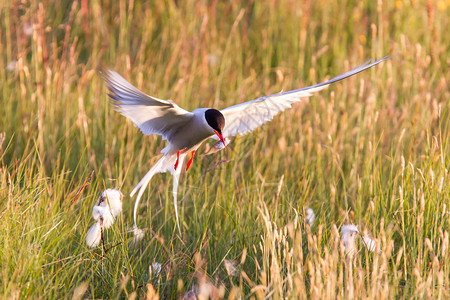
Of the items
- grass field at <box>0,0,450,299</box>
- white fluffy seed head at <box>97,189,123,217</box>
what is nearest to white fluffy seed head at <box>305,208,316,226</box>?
grass field at <box>0,0,450,299</box>

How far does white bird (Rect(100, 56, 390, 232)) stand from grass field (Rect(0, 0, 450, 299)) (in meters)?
0.12

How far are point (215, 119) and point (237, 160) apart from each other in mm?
662

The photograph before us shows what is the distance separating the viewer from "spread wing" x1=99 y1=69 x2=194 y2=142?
99.8 inches

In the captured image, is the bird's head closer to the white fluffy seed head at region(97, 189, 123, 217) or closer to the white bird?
the white bird

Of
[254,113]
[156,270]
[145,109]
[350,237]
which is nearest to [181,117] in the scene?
[145,109]

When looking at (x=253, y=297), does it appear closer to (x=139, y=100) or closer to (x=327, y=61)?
(x=139, y=100)

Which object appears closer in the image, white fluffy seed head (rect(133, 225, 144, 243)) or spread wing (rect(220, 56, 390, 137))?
white fluffy seed head (rect(133, 225, 144, 243))

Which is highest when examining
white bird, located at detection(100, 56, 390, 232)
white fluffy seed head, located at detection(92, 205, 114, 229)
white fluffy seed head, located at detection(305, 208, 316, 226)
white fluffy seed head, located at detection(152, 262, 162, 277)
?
white bird, located at detection(100, 56, 390, 232)

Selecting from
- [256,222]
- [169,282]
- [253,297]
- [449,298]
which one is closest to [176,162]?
[256,222]

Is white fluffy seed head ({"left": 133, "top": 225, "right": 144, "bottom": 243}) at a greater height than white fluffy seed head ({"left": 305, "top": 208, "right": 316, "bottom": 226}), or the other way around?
white fluffy seed head ({"left": 305, "top": 208, "right": 316, "bottom": 226})

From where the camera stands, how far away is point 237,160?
3.34 metres

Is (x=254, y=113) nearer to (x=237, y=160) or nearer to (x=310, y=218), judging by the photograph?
(x=237, y=160)

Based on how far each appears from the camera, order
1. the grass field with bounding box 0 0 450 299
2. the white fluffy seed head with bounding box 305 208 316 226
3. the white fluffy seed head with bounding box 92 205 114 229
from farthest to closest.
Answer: the white fluffy seed head with bounding box 305 208 316 226 < the white fluffy seed head with bounding box 92 205 114 229 < the grass field with bounding box 0 0 450 299

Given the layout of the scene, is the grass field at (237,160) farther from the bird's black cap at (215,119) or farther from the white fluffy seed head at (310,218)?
the bird's black cap at (215,119)
